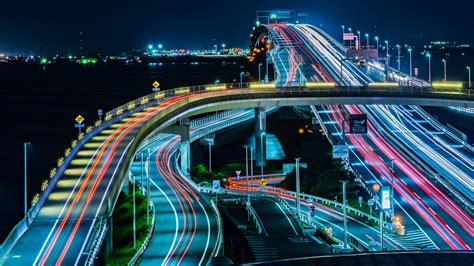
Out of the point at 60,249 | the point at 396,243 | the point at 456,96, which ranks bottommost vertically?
the point at 396,243

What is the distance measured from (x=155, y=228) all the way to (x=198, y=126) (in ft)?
148

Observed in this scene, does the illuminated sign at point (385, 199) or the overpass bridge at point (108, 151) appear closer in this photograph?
the overpass bridge at point (108, 151)

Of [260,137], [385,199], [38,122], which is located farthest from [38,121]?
[385,199]

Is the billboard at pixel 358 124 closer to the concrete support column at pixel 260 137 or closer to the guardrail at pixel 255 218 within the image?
the guardrail at pixel 255 218

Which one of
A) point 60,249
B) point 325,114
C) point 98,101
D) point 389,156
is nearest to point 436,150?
point 389,156

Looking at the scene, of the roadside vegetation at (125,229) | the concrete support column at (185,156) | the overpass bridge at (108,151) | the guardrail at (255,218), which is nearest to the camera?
the overpass bridge at (108,151)

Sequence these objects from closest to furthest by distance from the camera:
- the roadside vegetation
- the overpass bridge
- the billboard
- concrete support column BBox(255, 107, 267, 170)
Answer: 1. the overpass bridge
2. the roadside vegetation
3. the billboard
4. concrete support column BBox(255, 107, 267, 170)

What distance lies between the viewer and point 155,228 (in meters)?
37.4

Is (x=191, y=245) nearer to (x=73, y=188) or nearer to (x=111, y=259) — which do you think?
(x=111, y=259)

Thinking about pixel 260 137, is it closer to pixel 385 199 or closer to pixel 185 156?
pixel 185 156

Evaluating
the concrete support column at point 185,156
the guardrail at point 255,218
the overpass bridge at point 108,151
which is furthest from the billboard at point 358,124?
the concrete support column at point 185,156

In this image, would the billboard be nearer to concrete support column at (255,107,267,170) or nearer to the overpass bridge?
the overpass bridge

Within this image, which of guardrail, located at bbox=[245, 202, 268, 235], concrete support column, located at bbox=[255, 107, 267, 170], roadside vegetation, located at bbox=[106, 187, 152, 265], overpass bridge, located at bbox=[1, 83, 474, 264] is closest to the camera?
overpass bridge, located at bbox=[1, 83, 474, 264]

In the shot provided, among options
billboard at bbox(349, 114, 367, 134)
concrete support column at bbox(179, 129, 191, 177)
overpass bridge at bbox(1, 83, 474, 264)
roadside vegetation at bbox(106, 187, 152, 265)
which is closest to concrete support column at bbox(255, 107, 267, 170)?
overpass bridge at bbox(1, 83, 474, 264)
